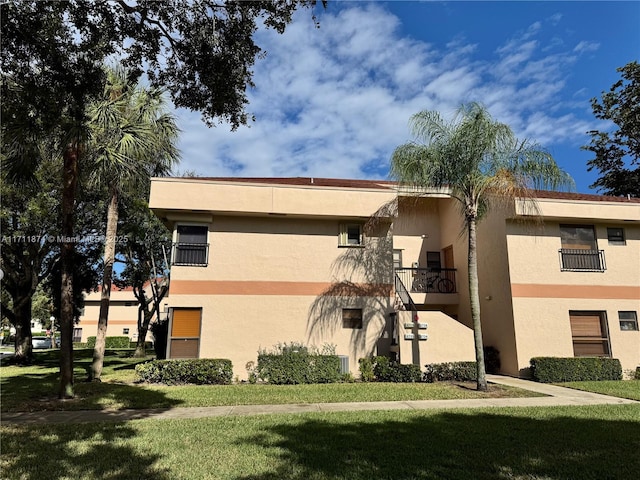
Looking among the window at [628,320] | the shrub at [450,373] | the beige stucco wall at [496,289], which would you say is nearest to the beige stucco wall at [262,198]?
the beige stucco wall at [496,289]

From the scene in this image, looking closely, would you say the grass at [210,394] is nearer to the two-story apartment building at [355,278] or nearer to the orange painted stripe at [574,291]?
the two-story apartment building at [355,278]

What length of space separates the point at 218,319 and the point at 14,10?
10097 millimetres

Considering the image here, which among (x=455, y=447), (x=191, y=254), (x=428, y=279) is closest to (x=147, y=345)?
(x=191, y=254)

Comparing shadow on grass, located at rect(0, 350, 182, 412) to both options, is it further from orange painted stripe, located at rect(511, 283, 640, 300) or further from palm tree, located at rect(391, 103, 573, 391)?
orange painted stripe, located at rect(511, 283, 640, 300)

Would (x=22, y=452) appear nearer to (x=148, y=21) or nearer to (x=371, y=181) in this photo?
(x=148, y=21)

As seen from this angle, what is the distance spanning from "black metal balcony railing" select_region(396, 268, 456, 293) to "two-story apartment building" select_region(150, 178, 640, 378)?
1.49m

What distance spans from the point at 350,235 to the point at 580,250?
28.5 feet

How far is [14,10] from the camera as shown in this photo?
24.2 ft

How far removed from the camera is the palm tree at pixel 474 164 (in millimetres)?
11953

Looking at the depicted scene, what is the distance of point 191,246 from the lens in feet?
49.8

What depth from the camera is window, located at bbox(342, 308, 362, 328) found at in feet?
50.7

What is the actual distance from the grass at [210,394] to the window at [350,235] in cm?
509


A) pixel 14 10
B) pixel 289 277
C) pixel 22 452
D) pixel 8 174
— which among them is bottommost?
pixel 22 452

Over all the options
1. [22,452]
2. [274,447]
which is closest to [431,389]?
[274,447]
